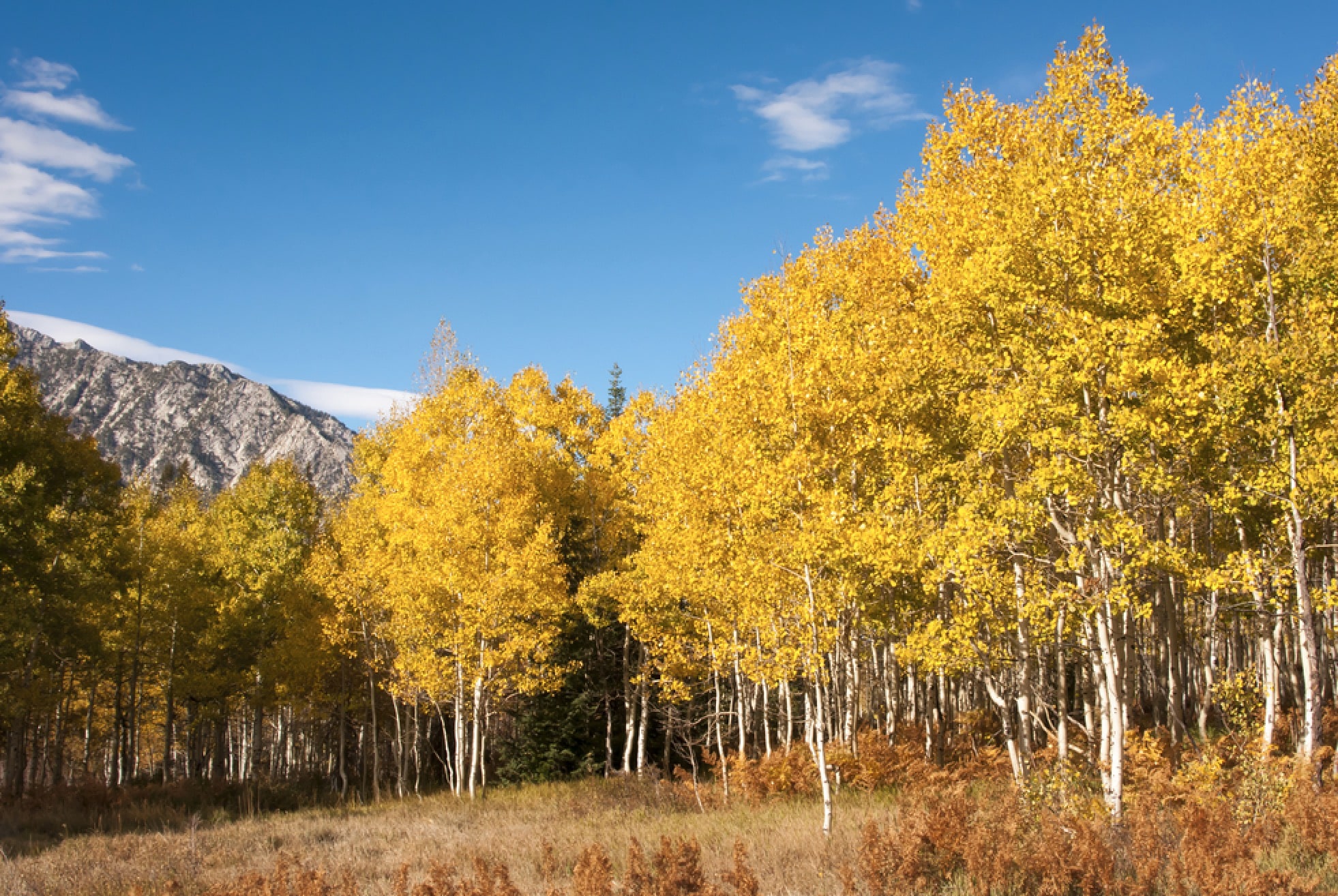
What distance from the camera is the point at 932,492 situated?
41.9ft

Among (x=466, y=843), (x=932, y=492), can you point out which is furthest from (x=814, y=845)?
(x=466, y=843)

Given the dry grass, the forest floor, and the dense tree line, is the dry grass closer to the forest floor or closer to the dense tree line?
the forest floor

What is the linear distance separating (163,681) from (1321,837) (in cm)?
3202

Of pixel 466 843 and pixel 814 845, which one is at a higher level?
pixel 814 845

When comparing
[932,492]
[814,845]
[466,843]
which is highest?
[932,492]

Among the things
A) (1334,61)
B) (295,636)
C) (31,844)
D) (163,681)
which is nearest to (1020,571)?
(1334,61)

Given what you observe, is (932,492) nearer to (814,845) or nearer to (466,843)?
(814,845)

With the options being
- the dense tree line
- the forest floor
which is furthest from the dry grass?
the dense tree line

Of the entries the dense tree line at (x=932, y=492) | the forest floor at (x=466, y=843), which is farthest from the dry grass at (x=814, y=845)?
the dense tree line at (x=932, y=492)

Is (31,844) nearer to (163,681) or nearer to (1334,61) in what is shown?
(163,681)

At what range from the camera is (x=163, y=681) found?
2866cm

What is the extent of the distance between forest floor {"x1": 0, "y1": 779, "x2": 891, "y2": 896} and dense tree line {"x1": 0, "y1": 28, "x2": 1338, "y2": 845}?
5.37ft

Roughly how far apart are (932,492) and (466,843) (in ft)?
30.0

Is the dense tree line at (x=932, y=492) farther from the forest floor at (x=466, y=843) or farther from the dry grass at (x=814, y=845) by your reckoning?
the forest floor at (x=466, y=843)
